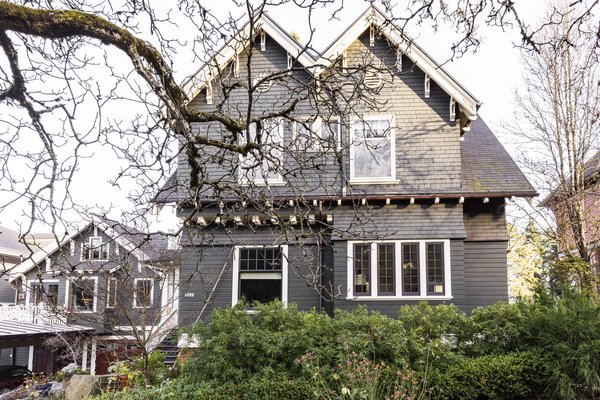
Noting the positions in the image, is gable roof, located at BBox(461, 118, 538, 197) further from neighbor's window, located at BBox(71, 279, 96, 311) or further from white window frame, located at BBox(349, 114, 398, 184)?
neighbor's window, located at BBox(71, 279, 96, 311)

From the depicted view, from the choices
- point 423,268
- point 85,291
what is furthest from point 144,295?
point 423,268

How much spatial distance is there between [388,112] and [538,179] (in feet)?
16.7

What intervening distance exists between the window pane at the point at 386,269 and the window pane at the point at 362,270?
273mm

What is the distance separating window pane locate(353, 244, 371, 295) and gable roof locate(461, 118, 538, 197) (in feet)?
9.34

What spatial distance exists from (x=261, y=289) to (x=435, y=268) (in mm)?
4428

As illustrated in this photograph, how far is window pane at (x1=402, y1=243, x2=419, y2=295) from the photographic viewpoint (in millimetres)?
12047

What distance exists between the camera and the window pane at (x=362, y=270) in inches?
479

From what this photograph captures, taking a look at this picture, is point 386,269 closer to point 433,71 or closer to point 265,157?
point 433,71

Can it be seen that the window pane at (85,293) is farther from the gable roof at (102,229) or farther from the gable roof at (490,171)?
the gable roof at (490,171)

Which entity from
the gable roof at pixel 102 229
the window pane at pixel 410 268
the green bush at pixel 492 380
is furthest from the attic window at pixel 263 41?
the green bush at pixel 492 380

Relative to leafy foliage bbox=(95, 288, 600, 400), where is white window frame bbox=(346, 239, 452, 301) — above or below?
above

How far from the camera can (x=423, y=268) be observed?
474 inches

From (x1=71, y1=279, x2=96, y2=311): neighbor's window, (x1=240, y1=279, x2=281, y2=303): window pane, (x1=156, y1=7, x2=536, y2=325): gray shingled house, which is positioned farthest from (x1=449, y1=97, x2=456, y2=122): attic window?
(x1=71, y1=279, x2=96, y2=311): neighbor's window

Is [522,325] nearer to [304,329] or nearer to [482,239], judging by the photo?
[304,329]
